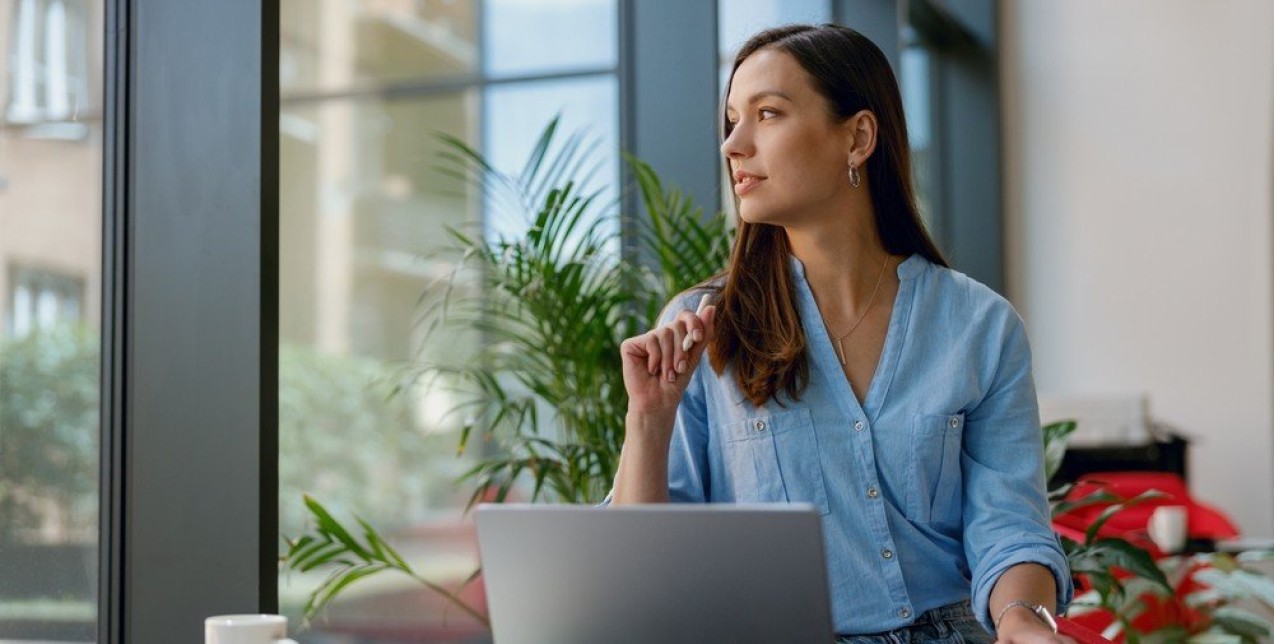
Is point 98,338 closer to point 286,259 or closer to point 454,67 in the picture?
point 286,259

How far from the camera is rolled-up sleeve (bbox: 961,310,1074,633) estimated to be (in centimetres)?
171

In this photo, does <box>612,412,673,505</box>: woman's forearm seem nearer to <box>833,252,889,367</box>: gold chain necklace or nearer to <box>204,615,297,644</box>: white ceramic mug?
<box>833,252,889,367</box>: gold chain necklace

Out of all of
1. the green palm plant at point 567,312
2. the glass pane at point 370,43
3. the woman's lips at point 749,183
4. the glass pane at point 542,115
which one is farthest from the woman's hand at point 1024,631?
the glass pane at point 370,43

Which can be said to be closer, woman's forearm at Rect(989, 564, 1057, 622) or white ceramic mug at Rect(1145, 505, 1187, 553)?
woman's forearm at Rect(989, 564, 1057, 622)

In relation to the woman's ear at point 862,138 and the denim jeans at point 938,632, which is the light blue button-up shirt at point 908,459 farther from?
the woman's ear at point 862,138

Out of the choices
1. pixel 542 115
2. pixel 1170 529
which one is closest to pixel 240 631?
pixel 1170 529

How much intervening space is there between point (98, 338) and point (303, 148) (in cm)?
429

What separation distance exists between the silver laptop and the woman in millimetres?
498

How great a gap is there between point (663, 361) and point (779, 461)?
0.65 ft

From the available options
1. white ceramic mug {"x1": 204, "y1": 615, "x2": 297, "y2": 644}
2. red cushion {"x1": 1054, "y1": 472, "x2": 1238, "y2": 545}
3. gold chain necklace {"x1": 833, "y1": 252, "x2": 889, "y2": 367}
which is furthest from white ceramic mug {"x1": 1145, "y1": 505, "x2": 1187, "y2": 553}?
white ceramic mug {"x1": 204, "y1": 615, "x2": 297, "y2": 644}

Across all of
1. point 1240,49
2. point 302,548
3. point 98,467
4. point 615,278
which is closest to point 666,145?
point 615,278

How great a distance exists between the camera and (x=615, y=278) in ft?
8.90

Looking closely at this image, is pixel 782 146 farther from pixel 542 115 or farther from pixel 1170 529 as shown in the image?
pixel 542 115

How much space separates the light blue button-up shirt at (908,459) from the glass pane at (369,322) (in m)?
3.98
